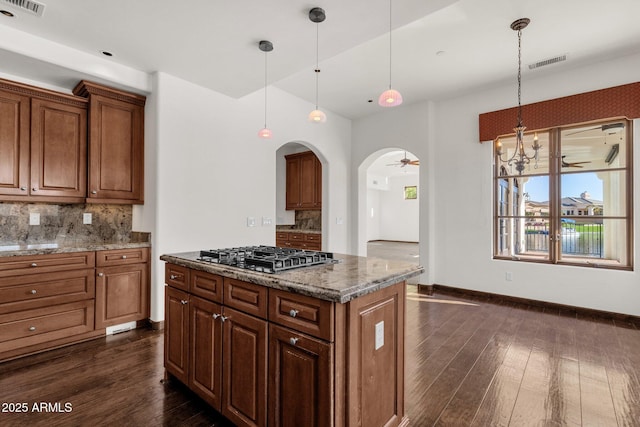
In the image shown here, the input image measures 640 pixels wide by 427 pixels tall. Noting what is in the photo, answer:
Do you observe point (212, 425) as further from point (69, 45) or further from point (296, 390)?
point (69, 45)

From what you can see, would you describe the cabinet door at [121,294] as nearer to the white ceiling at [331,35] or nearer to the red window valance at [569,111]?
the white ceiling at [331,35]

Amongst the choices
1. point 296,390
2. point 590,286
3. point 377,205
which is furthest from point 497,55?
point 377,205

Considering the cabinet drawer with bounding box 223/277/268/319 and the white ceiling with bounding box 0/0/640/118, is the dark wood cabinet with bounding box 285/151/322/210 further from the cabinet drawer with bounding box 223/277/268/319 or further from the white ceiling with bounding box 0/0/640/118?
the cabinet drawer with bounding box 223/277/268/319

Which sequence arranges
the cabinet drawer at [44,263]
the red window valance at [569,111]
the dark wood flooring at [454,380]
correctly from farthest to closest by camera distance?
the red window valance at [569,111], the cabinet drawer at [44,263], the dark wood flooring at [454,380]

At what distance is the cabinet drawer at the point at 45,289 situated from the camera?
106 inches

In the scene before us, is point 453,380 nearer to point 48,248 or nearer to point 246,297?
point 246,297

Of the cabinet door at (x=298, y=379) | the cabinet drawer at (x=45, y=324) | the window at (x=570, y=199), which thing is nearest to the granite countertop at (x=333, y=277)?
the cabinet door at (x=298, y=379)

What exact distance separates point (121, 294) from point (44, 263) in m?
0.74

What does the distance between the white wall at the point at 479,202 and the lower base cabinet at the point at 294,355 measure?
3.55 meters

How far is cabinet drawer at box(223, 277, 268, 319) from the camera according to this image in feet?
5.18

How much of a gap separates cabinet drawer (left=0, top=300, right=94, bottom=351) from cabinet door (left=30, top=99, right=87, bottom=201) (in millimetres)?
1152

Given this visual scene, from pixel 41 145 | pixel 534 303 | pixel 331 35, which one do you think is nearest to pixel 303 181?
pixel 331 35

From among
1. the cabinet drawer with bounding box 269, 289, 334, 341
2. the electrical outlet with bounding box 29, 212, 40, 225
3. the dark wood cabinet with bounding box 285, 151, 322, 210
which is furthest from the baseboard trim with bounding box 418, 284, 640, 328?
the electrical outlet with bounding box 29, 212, 40, 225

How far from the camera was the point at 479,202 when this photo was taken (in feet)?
15.6
